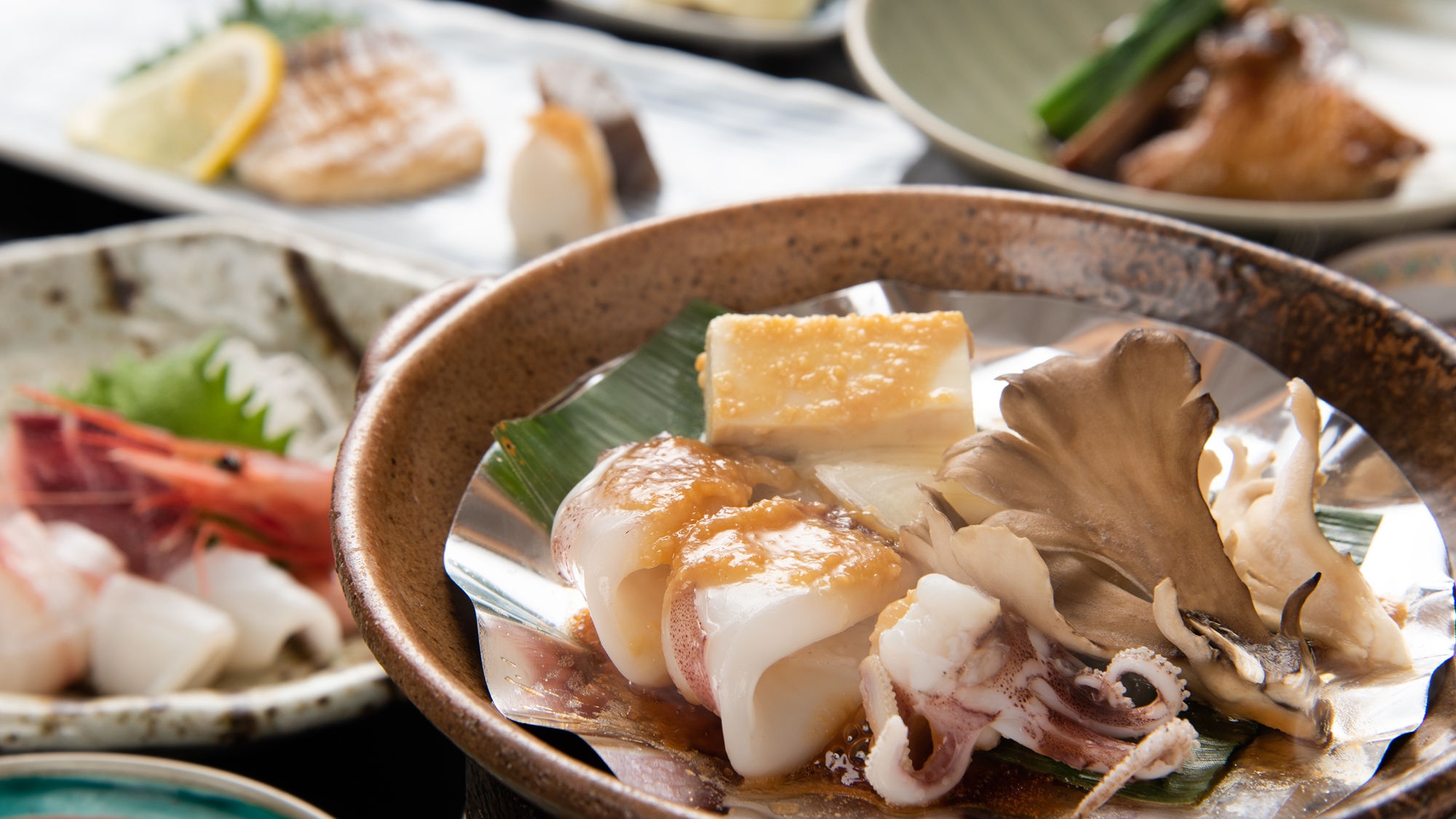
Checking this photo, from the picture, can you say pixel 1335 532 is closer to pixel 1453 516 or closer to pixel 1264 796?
pixel 1453 516

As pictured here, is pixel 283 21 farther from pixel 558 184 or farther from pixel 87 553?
pixel 87 553

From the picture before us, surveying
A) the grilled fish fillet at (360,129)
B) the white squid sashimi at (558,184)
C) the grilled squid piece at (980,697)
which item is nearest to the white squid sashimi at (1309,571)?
the grilled squid piece at (980,697)

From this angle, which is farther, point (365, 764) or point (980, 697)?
point (365, 764)

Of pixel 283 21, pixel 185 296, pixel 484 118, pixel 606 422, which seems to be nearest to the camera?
pixel 606 422

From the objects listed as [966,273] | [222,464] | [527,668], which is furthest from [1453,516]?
[222,464]

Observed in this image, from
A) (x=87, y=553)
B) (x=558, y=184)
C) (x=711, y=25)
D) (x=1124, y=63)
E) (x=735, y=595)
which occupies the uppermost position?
(x=1124, y=63)

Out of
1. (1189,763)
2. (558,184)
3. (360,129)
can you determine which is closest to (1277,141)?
(558,184)

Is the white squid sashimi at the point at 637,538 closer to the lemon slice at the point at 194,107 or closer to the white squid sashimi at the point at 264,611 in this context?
the white squid sashimi at the point at 264,611

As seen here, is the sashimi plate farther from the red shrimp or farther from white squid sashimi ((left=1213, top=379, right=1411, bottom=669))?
the red shrimp
